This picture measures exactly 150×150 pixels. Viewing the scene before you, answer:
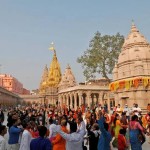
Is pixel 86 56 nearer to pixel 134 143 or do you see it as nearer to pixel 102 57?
pixel 102 57

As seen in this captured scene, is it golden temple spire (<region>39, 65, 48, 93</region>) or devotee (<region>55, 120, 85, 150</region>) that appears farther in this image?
golden temple spire (<region>39, 65, 48, 93</region>)

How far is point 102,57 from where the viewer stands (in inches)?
1566

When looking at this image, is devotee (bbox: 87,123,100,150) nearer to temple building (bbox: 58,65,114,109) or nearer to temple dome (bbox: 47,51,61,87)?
temple building (bbox: 58,65,114,109)

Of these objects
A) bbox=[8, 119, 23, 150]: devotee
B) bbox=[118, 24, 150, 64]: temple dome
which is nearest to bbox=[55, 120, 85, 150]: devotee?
bbox=[8, 119, 23, 150]: devotee

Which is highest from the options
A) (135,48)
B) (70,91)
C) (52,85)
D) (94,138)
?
(52,85)

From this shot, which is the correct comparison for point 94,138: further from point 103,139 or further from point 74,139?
point 74,139

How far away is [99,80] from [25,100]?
138 ft

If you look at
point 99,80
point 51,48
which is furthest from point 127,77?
point 51,48

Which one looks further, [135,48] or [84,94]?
[84,94]

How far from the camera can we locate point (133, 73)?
2411cm

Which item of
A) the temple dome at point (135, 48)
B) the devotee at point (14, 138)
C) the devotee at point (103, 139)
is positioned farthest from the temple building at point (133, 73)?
the devotee at point (14, 138)

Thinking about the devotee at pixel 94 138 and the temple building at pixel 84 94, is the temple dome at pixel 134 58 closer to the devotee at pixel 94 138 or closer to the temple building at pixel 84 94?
the temple building at pixel 84 94

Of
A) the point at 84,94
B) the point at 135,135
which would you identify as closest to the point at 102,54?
the point at 84,94

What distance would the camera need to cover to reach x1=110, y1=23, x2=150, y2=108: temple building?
22.8 meters
